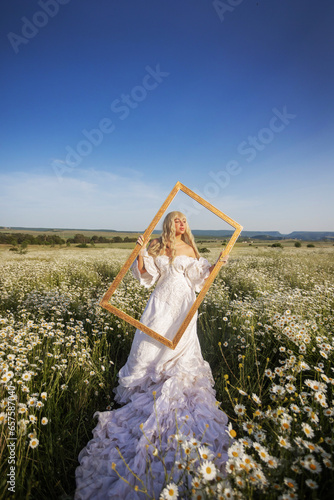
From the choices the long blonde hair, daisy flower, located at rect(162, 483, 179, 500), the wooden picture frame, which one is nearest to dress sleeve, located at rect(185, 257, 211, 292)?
the long blonde hair

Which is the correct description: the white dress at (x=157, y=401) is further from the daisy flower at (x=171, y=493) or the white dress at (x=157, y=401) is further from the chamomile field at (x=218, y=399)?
the daisy flower at (x=171, y=493)

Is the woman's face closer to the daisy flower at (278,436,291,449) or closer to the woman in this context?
the woman

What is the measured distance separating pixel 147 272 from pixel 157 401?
184 cm

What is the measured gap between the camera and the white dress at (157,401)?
2.21 meters

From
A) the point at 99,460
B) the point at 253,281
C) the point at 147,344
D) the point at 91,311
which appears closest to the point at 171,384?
the point at 147,344

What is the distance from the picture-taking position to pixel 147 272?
12.5 feet

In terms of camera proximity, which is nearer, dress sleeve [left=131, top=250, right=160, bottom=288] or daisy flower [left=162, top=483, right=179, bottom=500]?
daisy flower [left=162, top=483, right=179, bottom=500]

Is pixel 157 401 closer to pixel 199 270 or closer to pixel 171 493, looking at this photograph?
pixel 171 493

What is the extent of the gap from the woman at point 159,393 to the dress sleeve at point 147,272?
0.02 metres

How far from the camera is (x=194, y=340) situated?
12.3 feet

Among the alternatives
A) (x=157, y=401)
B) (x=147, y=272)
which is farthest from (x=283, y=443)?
(x=147, y=272)

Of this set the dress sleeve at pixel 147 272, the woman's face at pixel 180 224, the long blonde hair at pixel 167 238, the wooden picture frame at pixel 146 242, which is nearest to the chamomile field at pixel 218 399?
the wooden picture frame at pixel 146 242

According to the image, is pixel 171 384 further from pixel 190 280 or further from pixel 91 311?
pixel 91 311

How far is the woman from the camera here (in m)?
2.22
